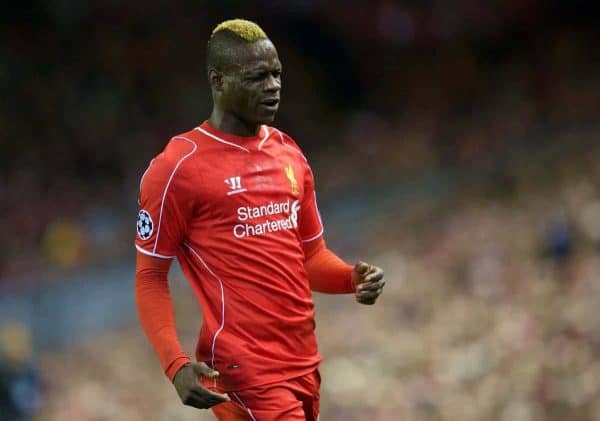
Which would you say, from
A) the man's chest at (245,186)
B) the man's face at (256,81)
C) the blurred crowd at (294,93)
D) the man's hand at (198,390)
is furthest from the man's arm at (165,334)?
the blurred crowd at (294,93)

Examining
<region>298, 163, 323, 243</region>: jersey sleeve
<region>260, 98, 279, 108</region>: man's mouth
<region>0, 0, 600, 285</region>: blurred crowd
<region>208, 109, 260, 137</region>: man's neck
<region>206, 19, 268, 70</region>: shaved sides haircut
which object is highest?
<region>206, 19, 268, 70</region>: shaved sides haircut

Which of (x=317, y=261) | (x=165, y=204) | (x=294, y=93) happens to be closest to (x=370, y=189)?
(x=294, y=93)

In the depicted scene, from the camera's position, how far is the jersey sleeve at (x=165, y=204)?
4223 mm

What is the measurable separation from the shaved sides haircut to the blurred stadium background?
7.40 meters

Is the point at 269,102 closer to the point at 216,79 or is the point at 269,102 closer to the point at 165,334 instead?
the point at 216,79

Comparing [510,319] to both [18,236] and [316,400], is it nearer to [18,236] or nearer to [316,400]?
[18,236]

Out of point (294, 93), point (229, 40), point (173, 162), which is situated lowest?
point (294, 93)

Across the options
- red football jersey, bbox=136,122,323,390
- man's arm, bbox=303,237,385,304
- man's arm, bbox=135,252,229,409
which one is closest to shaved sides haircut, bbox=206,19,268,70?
red football jersey, bbox=136,122,323,390

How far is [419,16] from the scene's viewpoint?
56.8 ft

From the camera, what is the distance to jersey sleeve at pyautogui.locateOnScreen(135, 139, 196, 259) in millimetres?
4223

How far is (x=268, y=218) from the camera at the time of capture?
438 centimetres

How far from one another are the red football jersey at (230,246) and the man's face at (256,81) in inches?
6.5

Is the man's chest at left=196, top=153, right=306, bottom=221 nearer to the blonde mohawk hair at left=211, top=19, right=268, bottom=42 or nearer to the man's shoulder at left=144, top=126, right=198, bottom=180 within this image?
the man's shoulder at left=144, top=126, right=198, bottom=180

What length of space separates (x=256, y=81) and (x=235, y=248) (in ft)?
1.91
